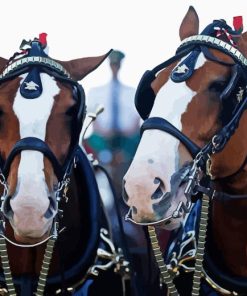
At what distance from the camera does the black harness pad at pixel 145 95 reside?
2197 mm

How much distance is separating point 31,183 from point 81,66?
2.11ft

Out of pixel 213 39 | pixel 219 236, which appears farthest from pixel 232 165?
pixel 213 39

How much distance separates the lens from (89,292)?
2.36 m

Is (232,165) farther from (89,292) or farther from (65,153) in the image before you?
(89,292)

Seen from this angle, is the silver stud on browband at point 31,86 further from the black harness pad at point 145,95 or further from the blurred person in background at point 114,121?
the blurred person in background at point 114,121

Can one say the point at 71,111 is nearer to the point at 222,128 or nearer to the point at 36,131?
the point at 36,131

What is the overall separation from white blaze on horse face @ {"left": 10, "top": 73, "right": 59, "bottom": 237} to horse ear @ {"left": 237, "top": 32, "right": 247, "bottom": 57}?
676 millimetres

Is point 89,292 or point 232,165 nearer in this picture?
point 232,165

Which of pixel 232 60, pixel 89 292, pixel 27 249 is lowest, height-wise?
pixel 89 292

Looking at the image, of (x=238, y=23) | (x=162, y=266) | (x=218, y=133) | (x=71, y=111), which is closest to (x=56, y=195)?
(x=71, y=111)

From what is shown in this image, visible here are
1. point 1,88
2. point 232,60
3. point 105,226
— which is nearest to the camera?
point 232,60

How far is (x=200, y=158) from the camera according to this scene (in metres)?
2.02

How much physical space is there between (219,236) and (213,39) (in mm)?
651

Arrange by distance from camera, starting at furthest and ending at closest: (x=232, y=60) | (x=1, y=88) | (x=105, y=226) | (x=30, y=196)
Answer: (x=105, y=226)
(x=1, y=88)
(x=232, y=60)
(x=30, y=196)
